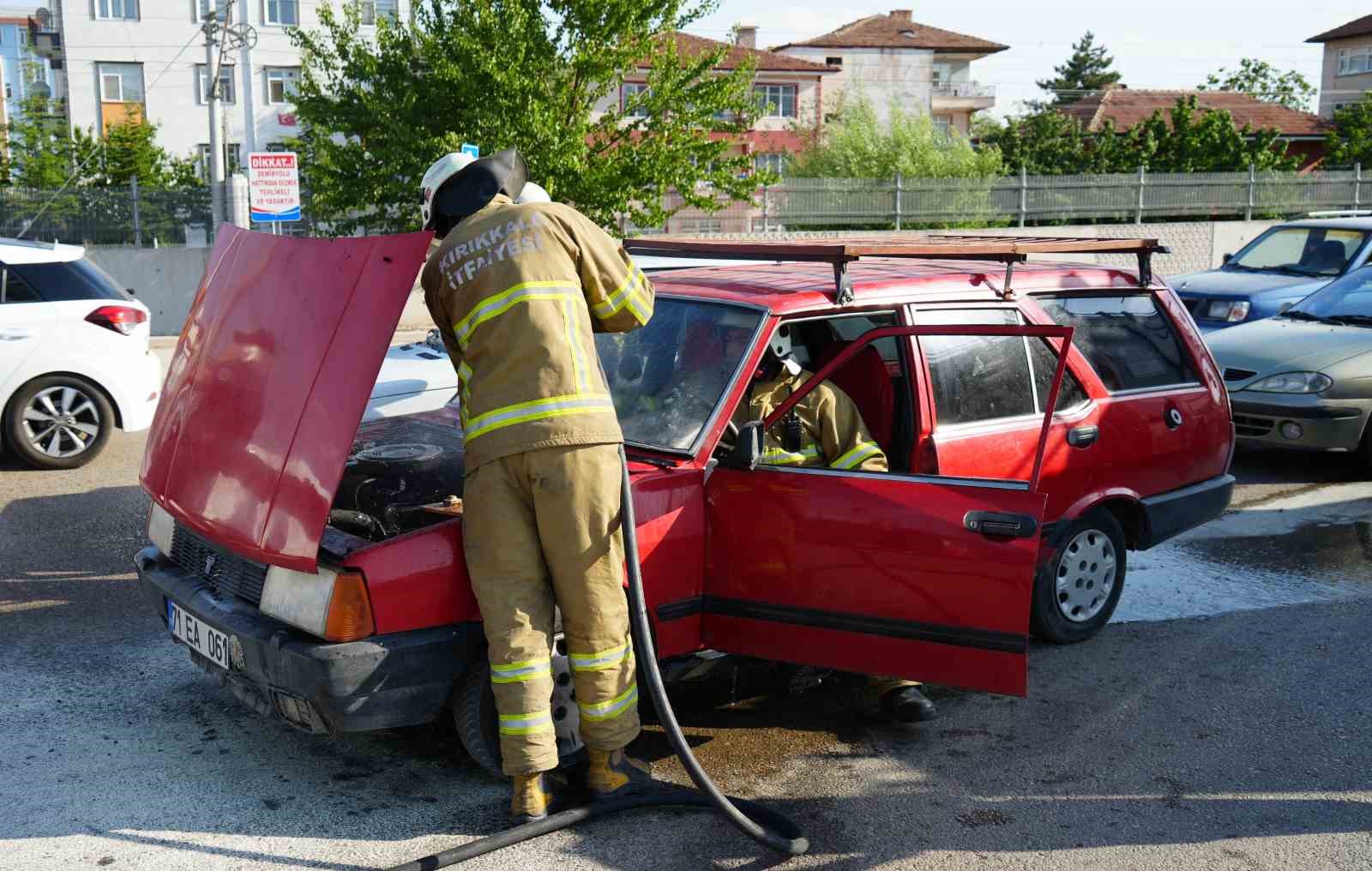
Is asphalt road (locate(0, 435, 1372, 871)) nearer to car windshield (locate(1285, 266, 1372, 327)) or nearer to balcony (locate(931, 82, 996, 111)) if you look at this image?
car windshield (locate(1285, 266, 1372, 327))

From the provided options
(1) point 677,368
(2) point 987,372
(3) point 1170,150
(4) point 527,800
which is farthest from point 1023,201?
(4) point 527,800

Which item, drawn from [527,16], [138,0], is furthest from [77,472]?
[138,0]

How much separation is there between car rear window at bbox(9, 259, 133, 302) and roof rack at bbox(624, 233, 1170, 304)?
4.98 meters

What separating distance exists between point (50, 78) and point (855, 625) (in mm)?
70857

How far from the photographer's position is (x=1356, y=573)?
6977 millimetres

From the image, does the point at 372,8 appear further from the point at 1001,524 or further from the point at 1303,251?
the point at 1001,524

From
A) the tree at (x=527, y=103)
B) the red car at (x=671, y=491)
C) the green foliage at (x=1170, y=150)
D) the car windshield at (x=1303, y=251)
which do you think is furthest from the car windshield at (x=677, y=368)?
the green foliage at (x=1170, y=150)

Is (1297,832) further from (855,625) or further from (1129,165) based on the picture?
(1129,165)

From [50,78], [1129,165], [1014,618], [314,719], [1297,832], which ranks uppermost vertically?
[50,78]

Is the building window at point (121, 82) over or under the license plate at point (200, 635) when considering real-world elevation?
over

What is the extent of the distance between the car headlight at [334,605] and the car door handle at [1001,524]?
1911 mm

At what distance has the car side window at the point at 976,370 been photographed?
5.20 m

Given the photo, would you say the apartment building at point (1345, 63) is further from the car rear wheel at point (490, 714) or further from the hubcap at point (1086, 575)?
the car rear wheel at point (490, 714)

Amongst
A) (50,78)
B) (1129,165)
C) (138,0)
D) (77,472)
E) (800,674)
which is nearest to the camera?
(800,674)
